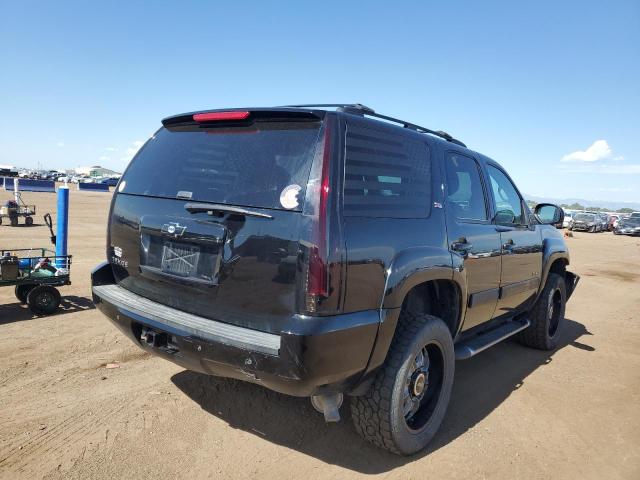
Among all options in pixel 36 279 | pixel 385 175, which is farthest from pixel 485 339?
pixel 36 279

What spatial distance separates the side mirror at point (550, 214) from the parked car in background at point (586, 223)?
117 feet

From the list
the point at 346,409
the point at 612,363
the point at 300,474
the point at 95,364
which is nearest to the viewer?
the point at 300,474

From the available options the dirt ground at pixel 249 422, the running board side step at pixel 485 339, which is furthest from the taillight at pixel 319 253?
the running board side step at pixel 485 339

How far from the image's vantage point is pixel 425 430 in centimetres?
315

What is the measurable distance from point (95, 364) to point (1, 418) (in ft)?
3.25

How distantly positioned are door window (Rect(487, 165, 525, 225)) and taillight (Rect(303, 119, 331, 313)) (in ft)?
7.88

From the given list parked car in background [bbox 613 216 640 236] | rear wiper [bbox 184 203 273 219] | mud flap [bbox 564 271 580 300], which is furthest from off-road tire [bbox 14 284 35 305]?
parked car in background [bbox 613 216 640 236]

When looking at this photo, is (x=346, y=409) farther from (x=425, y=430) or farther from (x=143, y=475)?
(x=143, y=475)

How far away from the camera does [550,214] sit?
5.60 metres

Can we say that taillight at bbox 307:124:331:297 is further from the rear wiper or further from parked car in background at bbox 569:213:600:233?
parked car in background at bbox 569:213:600:233

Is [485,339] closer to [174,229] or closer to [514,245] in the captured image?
[514,245]

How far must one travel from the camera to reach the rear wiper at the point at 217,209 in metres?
2.48

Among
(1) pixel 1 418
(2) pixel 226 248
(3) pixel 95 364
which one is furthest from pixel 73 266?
(2) pixel 226 248

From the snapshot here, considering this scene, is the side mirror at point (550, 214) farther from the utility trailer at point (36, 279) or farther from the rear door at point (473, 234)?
the utility trailer at point (36, 279)
